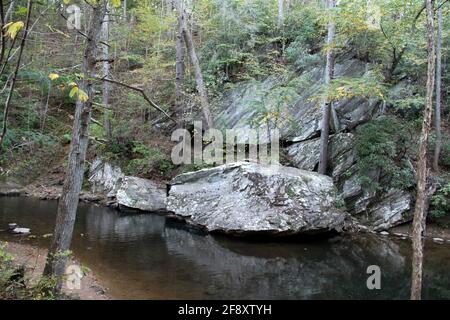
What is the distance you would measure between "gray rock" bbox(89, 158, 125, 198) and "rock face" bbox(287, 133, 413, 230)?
7963 mm

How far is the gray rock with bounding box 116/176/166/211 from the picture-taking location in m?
14.7

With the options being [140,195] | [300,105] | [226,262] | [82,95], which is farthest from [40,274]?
[300,105]

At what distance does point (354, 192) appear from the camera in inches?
531

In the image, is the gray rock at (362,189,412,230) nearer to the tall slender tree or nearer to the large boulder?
the large boulder

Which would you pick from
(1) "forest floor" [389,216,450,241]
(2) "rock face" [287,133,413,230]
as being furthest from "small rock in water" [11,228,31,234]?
(1) "forest floor" [389,216,450,241]

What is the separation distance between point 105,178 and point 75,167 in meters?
11.6

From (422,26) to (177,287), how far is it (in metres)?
13.3

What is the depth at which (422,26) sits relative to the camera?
1411cm

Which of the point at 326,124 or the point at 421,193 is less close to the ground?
the point at 326,124

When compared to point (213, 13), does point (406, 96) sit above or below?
below

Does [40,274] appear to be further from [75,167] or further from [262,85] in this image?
[262,85]

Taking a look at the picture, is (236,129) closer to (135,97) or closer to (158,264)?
(135,97)

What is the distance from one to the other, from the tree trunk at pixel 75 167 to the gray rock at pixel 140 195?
855 centimetres
